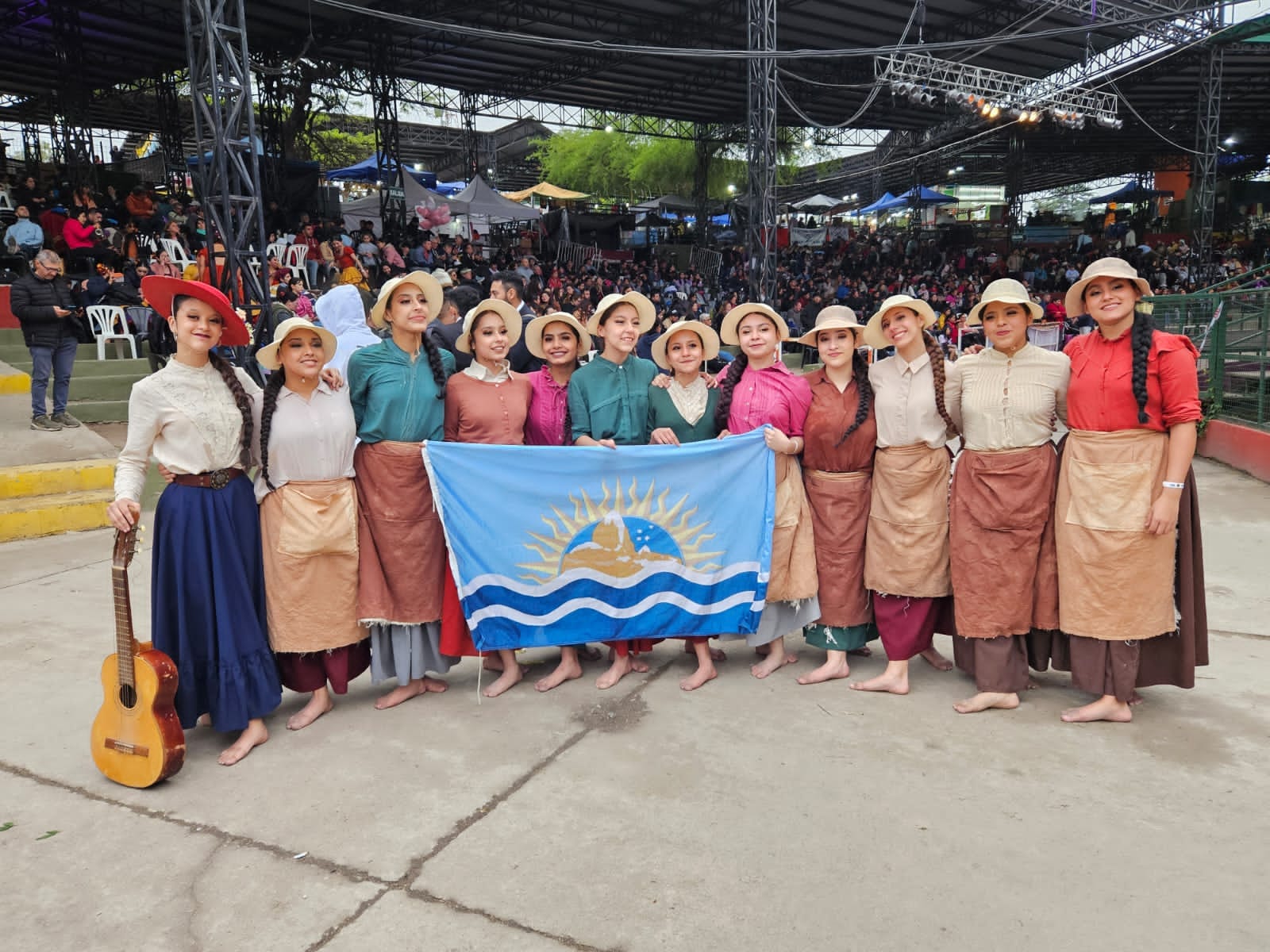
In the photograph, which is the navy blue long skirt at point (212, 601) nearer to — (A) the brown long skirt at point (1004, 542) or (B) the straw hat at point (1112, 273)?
(A) the brown long skirt at point (1004, 542)

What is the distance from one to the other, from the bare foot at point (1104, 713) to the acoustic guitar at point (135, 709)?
3.03 meters

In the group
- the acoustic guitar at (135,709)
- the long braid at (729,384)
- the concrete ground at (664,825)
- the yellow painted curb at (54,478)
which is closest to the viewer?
the concrete ground at (664,825)

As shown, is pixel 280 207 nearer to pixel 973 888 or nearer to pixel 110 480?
pixel 110 480

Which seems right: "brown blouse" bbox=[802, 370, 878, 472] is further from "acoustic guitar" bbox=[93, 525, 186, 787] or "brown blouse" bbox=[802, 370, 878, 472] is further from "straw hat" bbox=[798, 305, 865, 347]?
"acoustic guitar" bbox=[93, 525, 186, 787]

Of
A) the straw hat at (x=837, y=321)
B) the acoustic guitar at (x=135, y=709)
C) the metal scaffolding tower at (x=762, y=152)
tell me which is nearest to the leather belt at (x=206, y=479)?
the acoustic guitar at (x=135, y=709)

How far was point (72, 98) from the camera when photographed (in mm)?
17453

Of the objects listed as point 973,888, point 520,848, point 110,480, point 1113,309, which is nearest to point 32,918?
point 520,848

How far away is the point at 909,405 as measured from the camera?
10.9 feet

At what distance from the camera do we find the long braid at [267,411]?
10.1 ft

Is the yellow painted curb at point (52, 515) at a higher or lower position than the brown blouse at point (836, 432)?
lower

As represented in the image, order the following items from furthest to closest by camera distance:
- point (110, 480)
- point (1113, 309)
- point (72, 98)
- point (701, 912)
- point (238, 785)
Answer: point (72, 98) < point (110, 480) < point (1113, 309) < point (238, 785) < point (701, 912)

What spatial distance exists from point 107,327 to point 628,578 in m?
8.85

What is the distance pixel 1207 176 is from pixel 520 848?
23057 millimetres

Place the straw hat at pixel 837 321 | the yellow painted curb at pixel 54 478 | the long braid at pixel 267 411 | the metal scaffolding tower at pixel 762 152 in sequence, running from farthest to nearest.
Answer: the metal scaffolding tower at pixel 762 152
the yellow painted curb at pixel 54 478
the straw hat at pixel 837 321
the long braid at pixel 267 411
